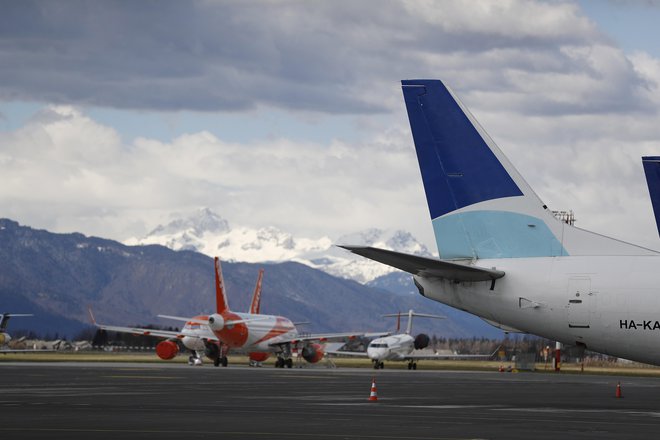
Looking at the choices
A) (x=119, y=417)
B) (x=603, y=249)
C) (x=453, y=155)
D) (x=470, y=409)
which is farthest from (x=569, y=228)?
(x=119, y=417)

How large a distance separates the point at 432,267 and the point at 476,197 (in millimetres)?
2873

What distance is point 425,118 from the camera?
34.3 m

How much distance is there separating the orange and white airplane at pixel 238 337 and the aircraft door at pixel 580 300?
69.8 metres

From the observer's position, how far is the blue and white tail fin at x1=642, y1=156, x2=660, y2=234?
126 ft

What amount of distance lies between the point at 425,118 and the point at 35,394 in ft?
57.6

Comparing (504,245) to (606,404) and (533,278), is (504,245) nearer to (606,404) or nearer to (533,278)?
(533,278)

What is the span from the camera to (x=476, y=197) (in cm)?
3403

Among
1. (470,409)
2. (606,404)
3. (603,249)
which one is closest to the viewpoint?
(603,249)

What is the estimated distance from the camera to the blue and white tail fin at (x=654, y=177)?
38344 mm

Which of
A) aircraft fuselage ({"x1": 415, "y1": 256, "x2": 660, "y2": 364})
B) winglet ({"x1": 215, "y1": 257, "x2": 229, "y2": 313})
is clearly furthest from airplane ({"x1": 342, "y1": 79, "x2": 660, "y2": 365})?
winglet ({"x1": 215, "y1": 257, "x2": 229, "y2": 313})

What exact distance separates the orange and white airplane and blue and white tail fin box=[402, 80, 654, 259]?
6816 cm

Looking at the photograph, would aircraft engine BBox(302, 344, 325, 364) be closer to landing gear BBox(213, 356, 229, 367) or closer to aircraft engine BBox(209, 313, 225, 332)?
landing gear BBox(213, 356, 229, 367)

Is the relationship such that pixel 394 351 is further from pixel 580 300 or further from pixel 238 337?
pixel 580 300

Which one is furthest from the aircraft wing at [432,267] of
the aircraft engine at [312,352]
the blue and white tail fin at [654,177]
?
the aircraft engine at [312,352]
